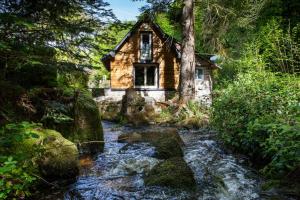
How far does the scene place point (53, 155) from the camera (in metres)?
5.74

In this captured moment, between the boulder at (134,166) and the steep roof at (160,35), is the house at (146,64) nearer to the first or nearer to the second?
the steep roof at (160,35)

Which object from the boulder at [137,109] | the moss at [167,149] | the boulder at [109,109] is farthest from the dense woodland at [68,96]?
the boulder at [109,109]

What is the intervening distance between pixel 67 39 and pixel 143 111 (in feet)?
38.9

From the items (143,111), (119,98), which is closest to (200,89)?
(119,98)

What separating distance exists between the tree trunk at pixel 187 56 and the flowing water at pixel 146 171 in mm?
8535

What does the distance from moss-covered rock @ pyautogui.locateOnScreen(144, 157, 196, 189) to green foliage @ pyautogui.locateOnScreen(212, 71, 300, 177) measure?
1.37 m

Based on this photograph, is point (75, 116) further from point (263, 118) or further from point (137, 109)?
point (137, 109)

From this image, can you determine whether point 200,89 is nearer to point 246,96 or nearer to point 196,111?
point 196,111

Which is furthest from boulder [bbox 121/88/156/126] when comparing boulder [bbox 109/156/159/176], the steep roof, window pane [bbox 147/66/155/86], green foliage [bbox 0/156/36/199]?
green foliage [bbox 0/156/36/199]

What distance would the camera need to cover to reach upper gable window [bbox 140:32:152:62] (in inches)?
899

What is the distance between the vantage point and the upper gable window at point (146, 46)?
2283cm

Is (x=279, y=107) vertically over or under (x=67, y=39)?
under

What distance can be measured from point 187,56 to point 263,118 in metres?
11.2

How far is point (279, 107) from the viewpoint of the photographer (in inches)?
274
